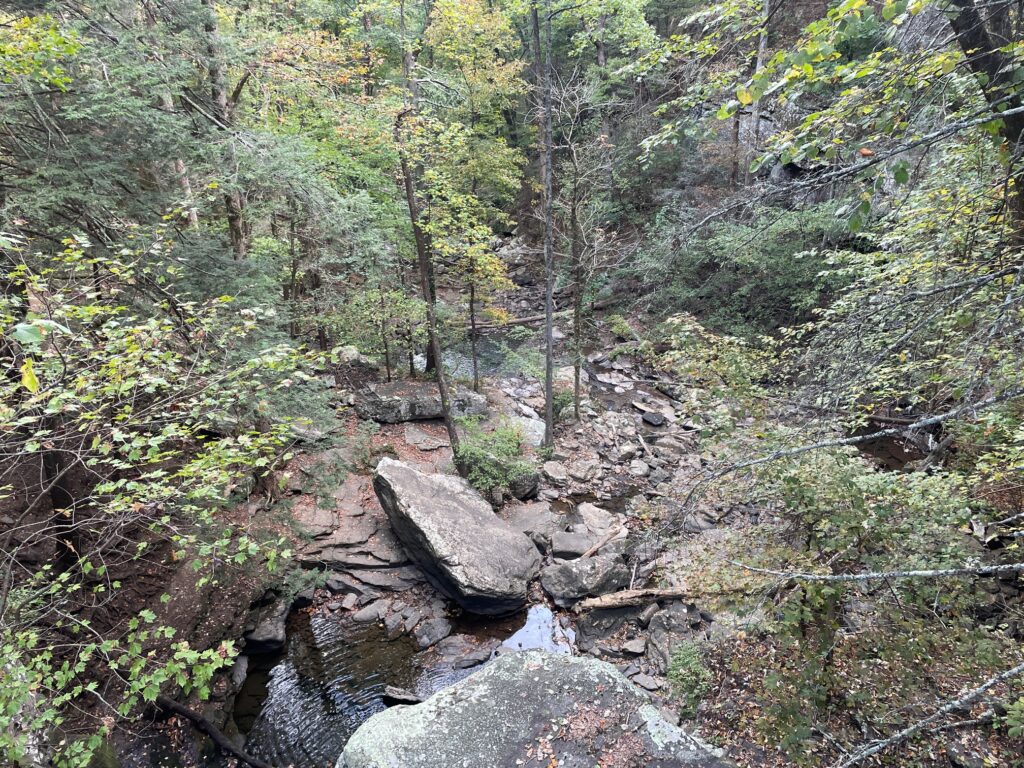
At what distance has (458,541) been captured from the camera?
8.89m

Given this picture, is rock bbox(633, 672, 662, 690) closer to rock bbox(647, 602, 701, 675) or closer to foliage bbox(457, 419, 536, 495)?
rock bbox(647, 602, 701, 675)

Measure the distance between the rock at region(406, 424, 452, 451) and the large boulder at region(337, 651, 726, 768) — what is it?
7196 mm

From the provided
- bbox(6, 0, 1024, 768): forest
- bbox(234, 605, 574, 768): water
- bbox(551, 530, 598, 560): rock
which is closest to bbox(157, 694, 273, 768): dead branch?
bbox(6, 0, 1024, 768): forest

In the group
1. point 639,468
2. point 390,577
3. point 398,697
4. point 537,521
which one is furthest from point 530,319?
point 398,697

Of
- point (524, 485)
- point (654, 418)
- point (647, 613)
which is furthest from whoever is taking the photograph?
point (654, 418)

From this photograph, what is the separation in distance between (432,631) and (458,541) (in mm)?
1490

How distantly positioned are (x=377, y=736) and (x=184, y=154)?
24.6 ft

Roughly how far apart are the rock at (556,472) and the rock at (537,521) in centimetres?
81

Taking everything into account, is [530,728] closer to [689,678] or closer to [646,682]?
[689,678]

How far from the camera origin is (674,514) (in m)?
4.34

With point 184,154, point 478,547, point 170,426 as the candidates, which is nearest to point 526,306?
point 478,547

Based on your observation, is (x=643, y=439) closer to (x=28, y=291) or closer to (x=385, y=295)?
(x=385, y=295)

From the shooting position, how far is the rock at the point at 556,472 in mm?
12088

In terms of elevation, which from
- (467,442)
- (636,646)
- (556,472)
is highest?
(467,442)
